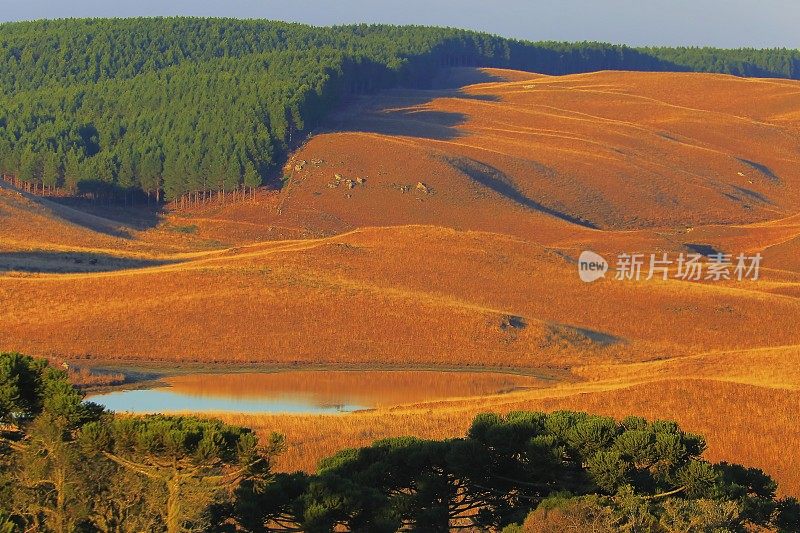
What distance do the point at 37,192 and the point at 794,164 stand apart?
264 feet

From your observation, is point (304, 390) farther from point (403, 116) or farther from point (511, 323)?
point (403, 116)

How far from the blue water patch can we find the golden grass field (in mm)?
3432

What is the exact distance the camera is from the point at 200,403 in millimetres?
36500

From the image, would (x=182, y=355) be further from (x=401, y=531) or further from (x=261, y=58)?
(x=261, y=58)

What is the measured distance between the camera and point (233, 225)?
334 feet


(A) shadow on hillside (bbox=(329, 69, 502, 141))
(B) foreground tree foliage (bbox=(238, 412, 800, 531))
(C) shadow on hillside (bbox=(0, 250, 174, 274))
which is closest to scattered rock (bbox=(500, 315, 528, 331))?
(C) shadow on hillside (bbox=(0, 250, 174, 274))

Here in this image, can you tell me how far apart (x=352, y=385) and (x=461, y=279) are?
18859 mm

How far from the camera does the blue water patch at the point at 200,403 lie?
35156mm

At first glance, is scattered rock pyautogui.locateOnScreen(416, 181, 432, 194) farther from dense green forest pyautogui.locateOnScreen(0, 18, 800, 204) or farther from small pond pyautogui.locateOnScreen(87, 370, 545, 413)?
small pond pyautogui.locateOnScreen(87, 370, 545, 413)

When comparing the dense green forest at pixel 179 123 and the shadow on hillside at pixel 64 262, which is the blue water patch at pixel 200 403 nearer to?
the shadow on hillside at pixel 64 262

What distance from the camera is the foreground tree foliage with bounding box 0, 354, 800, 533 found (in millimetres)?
15250

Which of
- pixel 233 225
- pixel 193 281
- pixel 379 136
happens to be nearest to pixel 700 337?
pixel 193 281

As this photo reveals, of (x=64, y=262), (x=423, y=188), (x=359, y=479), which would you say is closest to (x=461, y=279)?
(x=64, y=262)

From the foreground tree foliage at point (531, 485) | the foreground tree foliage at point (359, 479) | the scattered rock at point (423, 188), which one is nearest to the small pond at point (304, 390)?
the foreground tree foliage at point (531, 485)
